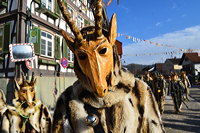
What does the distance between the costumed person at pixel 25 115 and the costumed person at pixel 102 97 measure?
197 cm

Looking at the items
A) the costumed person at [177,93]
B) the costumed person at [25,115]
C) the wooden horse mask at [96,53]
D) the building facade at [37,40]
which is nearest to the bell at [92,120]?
the wooden horse mask at [96,53]

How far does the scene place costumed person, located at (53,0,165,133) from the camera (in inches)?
42.3

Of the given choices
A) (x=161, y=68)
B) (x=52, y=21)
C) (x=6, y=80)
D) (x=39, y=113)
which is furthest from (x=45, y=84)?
(x=161, y=68)

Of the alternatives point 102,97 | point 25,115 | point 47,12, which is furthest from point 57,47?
point 102,97

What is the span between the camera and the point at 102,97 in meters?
1.11

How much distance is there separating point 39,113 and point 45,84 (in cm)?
520

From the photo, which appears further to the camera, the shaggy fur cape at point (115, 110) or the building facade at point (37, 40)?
the building facade at point (37, 40)

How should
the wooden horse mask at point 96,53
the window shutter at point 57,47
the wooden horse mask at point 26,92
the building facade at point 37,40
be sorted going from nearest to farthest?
the wooden horse mask at point 96,53 → the wooden horse mask at point 26,92 → the building facade at point 37,40 → the window shutter at point 57,47

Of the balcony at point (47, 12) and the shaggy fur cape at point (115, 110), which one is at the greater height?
the balcony at point (47, 12)

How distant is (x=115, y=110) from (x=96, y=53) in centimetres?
52

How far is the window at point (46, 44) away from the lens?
27.6 feet

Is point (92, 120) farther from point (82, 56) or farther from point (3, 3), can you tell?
point (3, 3)

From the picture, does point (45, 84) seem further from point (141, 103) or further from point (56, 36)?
point (141, 103)

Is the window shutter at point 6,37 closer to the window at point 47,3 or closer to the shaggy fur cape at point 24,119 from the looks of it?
the window at point 47,3
